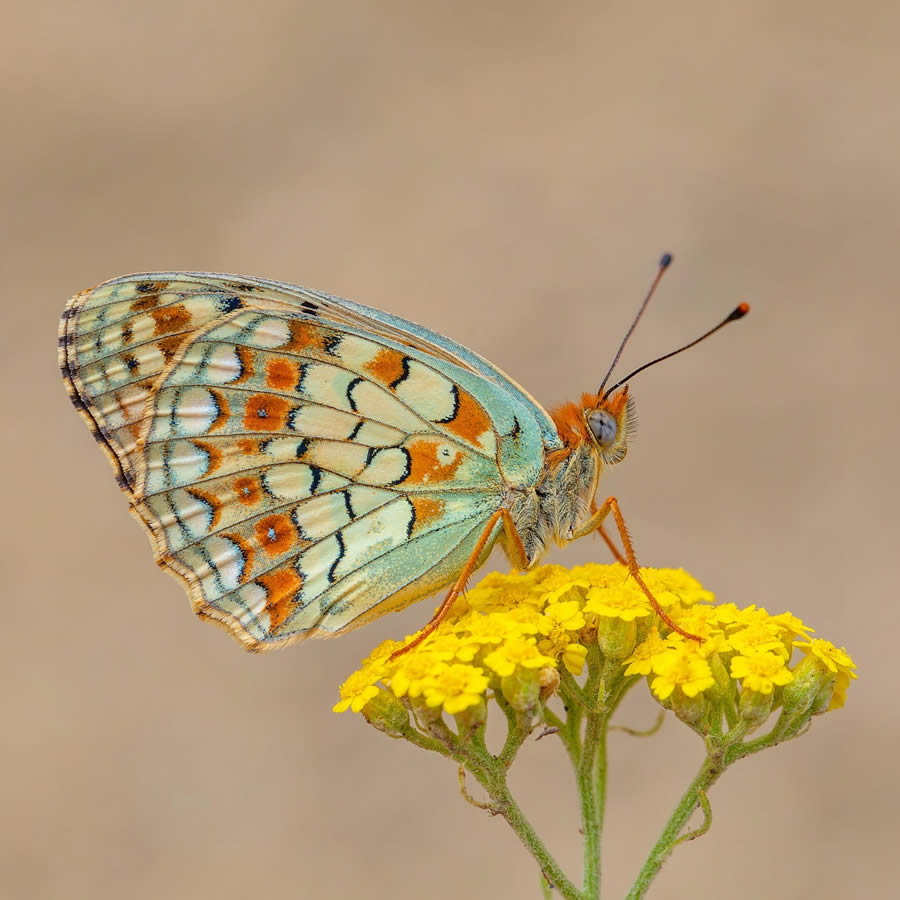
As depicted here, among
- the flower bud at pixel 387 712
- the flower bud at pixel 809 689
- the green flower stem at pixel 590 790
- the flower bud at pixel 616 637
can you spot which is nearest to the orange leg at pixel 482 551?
the flower bud at pixel 387 712

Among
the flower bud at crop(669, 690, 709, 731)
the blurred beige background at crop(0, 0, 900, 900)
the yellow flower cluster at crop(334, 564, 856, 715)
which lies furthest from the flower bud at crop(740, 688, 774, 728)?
the blurred beige background at crop(0, 0, 900, 900)

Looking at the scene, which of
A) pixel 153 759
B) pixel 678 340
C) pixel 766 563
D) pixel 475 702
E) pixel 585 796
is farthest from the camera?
pixel 678 340

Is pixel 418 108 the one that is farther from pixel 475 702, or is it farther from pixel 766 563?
pixel 475 702

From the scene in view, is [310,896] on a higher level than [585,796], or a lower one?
lower

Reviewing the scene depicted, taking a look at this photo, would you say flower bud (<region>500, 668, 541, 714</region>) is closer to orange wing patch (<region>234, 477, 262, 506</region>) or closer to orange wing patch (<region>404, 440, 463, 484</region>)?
orange wing patch (<region>404, 440, 463, 484</region>)

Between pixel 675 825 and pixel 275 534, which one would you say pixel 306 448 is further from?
pixel 675 825

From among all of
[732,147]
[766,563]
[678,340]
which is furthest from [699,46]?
[766,563]
